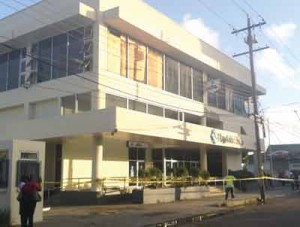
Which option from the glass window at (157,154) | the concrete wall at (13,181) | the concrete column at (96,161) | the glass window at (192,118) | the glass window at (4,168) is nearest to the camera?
the concrete wall at (13,181)

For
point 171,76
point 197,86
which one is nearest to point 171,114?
point 171,76

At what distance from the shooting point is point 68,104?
3350 cm

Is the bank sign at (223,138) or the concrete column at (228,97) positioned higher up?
the concrete column at (228,97)

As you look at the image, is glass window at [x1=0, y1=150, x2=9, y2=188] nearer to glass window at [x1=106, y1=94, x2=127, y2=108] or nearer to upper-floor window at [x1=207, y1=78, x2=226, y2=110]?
glass window at [x1=106, y1=94, x2=127, y2=108]

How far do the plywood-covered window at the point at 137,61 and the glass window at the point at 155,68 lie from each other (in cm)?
78

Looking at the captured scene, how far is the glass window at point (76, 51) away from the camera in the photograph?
3244cm

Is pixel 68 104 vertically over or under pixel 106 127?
over

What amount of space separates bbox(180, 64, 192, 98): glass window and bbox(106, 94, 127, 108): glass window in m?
8.15

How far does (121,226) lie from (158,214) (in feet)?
14.0

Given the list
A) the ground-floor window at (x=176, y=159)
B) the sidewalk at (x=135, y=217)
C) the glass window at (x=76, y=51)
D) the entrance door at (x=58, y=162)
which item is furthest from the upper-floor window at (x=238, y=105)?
the sidewalk at (x=135, y=217)

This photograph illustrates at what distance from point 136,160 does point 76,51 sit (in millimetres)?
10588

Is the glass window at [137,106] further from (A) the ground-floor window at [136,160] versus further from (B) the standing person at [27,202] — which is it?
(B) the standing person at [27,202]

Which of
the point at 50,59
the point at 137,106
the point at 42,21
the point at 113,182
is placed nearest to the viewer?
the point at 113,182

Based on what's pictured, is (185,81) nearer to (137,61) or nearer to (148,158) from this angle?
Answer: (148,158)
